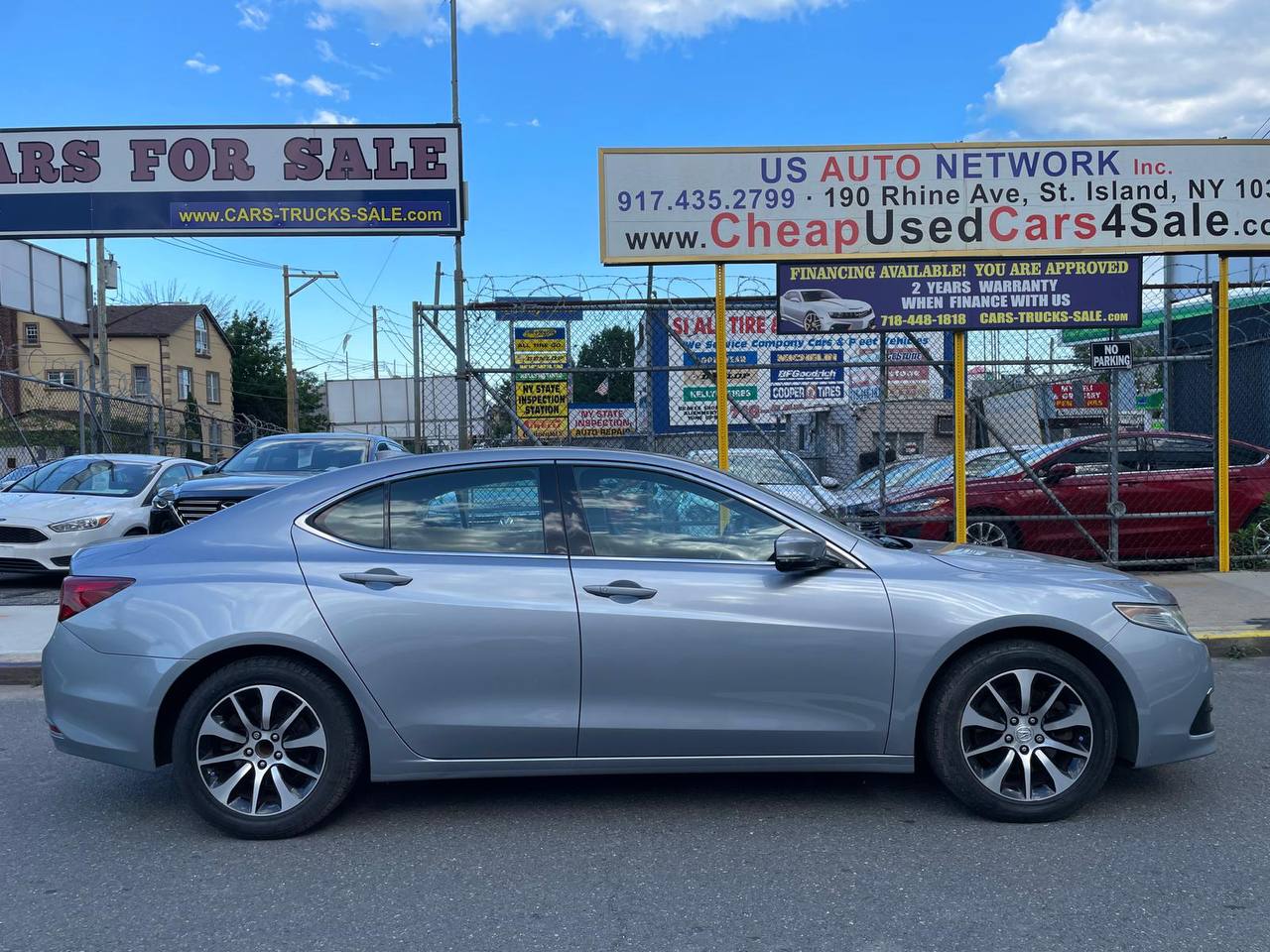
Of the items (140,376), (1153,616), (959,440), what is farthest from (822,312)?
(140,376)

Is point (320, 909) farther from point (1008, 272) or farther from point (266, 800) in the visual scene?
point (1008, 272)

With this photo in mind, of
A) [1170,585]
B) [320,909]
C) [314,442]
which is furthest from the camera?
[314,442]

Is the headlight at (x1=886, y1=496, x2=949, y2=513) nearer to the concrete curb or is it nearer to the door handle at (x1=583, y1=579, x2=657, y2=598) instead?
the concrete curb

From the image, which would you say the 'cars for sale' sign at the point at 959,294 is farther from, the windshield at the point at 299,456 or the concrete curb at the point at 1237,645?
the windshield at the point at 299,456

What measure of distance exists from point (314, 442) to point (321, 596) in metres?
7.05

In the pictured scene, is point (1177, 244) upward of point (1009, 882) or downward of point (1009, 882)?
upward

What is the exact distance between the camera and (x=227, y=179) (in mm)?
11219

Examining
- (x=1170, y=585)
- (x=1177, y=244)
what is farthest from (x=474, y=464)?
(x=1177, y=244)

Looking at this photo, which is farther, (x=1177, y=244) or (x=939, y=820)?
(x=1177, y=244)

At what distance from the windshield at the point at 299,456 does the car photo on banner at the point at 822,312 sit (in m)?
4.45

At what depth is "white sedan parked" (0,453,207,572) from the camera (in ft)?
34.4

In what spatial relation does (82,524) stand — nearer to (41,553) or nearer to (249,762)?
(41,553)

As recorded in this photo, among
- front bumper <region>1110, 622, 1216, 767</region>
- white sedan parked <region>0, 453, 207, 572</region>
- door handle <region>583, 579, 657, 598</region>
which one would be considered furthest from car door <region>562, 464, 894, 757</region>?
white sedan parked <region>0, 453, 207, 572</region>

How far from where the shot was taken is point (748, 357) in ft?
62.1
